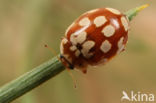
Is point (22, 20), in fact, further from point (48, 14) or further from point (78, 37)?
point (78, 37)

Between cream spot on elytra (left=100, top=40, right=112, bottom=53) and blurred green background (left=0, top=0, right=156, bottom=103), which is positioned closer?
cream spot on elytra (left=100, top=40, right=112, bottom=53)

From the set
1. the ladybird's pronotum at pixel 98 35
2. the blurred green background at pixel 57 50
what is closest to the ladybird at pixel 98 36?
the ladybird's pronotum at pixel 98 35

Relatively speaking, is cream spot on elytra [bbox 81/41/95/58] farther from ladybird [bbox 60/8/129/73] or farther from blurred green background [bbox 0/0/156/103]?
blurred green background [bbox 0/0/156/103]

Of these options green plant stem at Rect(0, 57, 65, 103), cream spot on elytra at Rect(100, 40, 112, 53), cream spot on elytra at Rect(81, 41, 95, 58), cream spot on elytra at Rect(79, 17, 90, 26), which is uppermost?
cream spot on elytra at Rect(79, 17, 90, 26)

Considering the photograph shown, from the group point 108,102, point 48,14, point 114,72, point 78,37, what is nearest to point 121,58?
point 114,72

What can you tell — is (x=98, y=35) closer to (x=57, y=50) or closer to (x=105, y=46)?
(x=105, y=46)

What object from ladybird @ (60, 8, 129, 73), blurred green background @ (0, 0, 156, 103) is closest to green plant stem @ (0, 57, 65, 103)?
ladybird @ (60, 8, 129, 73)
